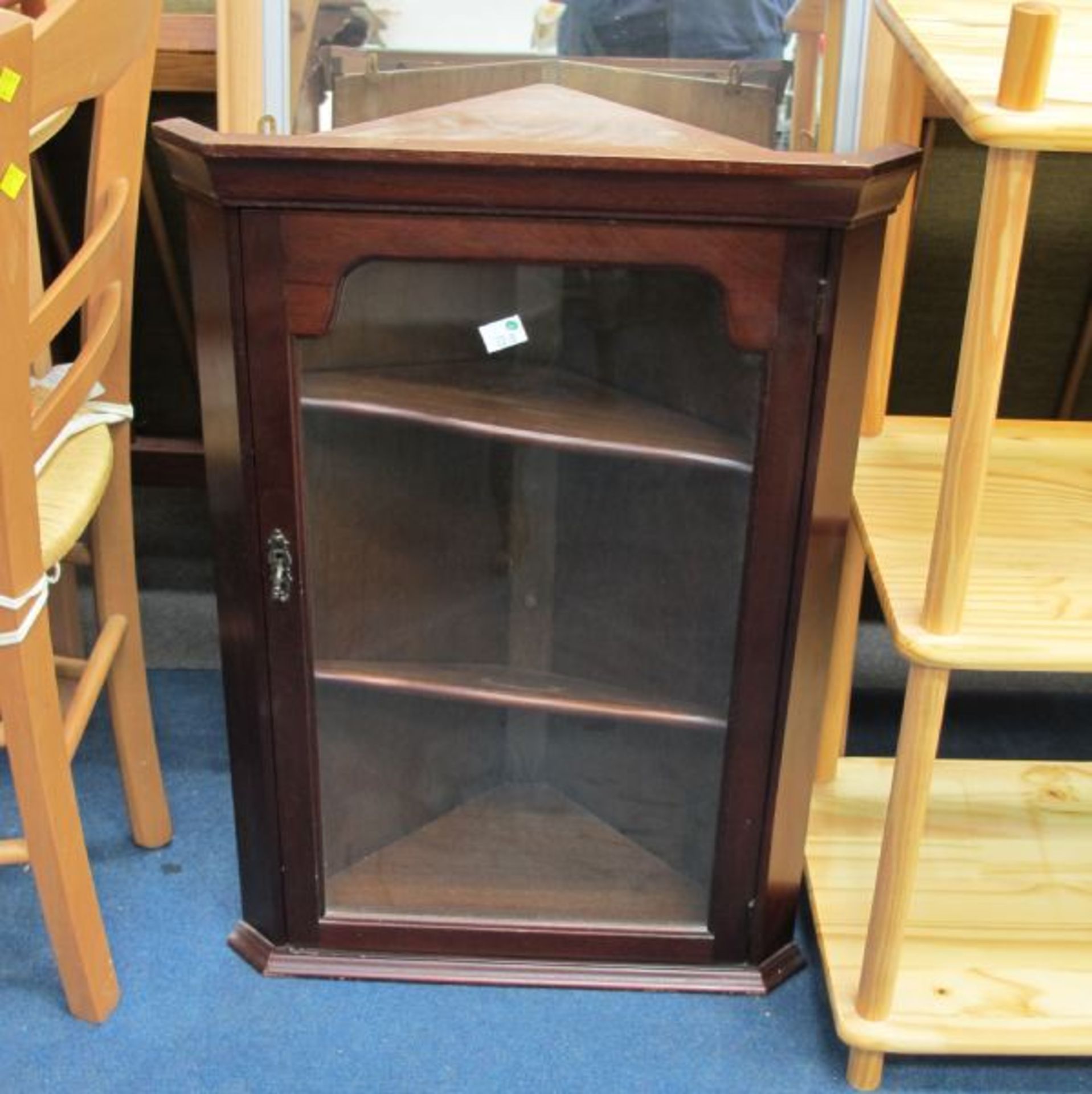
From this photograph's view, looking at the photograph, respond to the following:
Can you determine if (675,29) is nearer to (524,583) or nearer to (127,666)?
(524,583)

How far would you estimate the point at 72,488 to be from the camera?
46.3 inches

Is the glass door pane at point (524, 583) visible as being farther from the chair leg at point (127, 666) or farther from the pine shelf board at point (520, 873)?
the chair leg at point (127, 666)

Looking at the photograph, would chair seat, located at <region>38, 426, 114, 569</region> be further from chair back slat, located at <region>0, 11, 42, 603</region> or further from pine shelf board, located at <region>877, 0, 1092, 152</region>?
pine shelf board, located at <region>877, 0, 1092, 152</region>

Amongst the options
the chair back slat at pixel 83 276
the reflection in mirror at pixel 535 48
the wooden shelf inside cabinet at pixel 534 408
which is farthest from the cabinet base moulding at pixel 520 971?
the reflection in mirror at pixel 535 48

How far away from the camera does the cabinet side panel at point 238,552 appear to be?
1029 mm

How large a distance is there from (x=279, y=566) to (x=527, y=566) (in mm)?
213

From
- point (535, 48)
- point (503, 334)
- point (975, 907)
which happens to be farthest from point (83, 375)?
point (975, 907)

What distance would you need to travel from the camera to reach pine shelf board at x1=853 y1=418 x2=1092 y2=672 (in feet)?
3.28

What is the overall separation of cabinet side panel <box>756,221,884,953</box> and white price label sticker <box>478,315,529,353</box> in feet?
0.73

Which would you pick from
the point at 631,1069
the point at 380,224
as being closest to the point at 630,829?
the point at 631,1069

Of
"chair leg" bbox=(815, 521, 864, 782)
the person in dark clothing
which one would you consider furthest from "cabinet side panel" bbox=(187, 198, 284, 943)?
"chair leg" bbox=(815, 521, 864, 782)

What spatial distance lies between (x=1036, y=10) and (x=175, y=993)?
3.42ft

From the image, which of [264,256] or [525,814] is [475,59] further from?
[525,814]

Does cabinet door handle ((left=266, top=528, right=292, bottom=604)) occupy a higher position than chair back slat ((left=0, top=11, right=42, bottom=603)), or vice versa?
chair back slat ((left=0, top=11, right=42, bottom=603))
